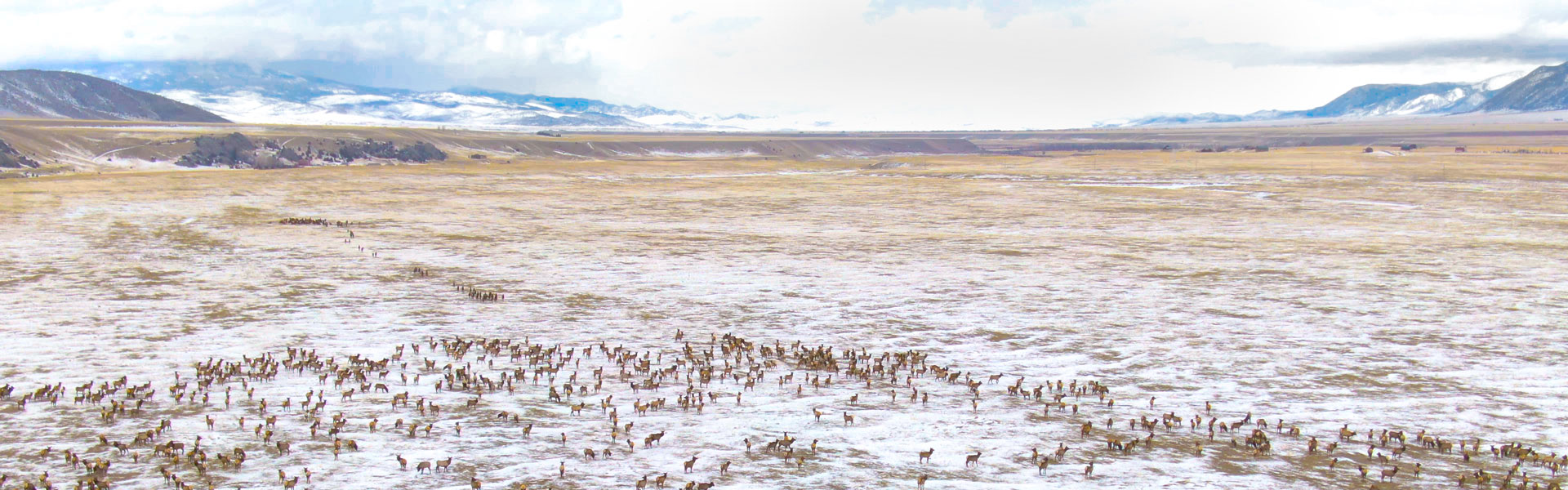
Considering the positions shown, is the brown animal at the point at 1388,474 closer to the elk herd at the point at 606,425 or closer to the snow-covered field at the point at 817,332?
the elk herd at the point at 606,425

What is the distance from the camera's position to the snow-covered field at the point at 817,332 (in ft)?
56.9

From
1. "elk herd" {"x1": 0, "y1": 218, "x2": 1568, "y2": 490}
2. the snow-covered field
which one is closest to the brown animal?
"elk herd" {"x1": 0, "y1": 218, "x2": 1568, "y2": 490}

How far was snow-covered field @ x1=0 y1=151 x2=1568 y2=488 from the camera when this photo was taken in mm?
17344

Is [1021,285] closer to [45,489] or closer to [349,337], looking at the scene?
[349,337]

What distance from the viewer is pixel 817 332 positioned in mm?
27844

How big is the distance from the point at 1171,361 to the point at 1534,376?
7.08m

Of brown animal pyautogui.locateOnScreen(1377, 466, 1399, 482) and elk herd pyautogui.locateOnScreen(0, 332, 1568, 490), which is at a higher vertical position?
brown animal pyautogui.locateOnScreen(1377, 466, 1399, 482)

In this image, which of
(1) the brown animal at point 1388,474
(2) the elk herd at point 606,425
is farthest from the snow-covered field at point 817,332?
(1) the brown animal at point 1388,474

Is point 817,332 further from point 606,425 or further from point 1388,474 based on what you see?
point 1388,474

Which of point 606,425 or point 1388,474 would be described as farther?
point 606,425

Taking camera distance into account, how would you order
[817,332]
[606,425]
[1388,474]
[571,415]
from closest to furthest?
[1388,474]
[606,425]
[571,415]
[817,332]

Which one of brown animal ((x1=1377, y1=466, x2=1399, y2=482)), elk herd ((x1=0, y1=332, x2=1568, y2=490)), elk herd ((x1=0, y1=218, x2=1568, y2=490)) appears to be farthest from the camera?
elk herd ((x1=0, y1=332, x2=1568, y2=490))

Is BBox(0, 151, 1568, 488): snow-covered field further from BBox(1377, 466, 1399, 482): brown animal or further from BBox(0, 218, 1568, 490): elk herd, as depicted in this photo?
BBox(1377, 466, 1399, 482): brown animal

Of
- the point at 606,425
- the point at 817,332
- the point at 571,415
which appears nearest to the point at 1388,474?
the point at 606,425
